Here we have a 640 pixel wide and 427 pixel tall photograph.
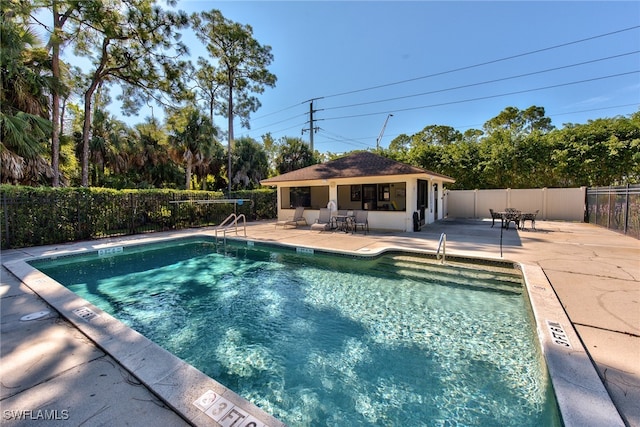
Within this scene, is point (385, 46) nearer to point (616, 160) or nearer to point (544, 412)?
point (616, 160)

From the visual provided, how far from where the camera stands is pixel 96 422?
6.66ft

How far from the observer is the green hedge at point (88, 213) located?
8.83m

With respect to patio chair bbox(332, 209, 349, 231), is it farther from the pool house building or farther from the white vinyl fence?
the white vinyl fence

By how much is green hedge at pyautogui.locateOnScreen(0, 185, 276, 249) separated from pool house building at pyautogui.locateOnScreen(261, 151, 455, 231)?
4710 millimetres

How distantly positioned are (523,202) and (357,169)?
1110 centimetres

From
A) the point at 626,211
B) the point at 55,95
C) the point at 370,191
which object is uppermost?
the point at 55,95

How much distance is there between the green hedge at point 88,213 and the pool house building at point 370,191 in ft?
15.5

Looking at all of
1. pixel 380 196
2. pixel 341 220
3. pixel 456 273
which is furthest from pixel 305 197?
pixel 456 273

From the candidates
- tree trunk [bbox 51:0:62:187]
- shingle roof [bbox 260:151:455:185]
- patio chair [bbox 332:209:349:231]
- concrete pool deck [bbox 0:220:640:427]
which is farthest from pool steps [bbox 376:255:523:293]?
tree trunk [bbox 51:0:62:187]

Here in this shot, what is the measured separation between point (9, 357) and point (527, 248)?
10775 mm

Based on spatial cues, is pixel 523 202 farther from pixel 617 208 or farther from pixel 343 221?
pixel 343 221

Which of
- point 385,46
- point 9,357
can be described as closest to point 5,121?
point 9,357

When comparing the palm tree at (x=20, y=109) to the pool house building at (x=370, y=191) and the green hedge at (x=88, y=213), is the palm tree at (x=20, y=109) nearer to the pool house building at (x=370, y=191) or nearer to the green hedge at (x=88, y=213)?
the green hedge at (x=88, y=213)

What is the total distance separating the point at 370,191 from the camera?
43.8ft
